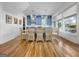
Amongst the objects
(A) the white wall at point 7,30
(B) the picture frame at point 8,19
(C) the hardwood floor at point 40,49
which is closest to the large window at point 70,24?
(C) the hardwood floor at point 40,49

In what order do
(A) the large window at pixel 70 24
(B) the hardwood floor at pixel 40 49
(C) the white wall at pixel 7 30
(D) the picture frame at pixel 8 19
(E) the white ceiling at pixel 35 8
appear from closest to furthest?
(B) the hardwood floor at pixel 40 49 → (E) the white ceiling at pixel 35 8 → (A) the large window at pixel 70 24 → (C) the white wall at pixel 7 30 → (D) the picture frame at pixel 8 19

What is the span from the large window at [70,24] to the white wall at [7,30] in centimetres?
141

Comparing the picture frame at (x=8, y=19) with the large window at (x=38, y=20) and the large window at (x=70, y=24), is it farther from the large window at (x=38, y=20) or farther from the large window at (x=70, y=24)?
the large window at (x=70, y=24)

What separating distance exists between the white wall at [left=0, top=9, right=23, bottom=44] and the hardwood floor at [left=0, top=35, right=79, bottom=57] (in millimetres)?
173

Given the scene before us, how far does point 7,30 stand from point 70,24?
2056 mm

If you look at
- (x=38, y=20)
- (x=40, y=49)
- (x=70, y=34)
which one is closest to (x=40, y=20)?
(x=38, y=20)

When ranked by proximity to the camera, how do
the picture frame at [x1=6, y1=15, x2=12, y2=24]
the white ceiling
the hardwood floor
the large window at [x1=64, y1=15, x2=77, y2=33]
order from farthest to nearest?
the picture frame at [x1=6, y1=15, x2=12, y2=24], the large window at [x1=64, y1=15, x2=77, y2=33], the white ceiling, the hardwood floor

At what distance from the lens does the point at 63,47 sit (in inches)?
148

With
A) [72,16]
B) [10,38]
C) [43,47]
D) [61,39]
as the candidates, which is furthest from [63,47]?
[10,38]

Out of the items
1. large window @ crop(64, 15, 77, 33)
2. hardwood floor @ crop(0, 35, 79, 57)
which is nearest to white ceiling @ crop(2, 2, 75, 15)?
large window @ crop(64, 15, 77, 33)

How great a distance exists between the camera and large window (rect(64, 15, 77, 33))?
3754mm

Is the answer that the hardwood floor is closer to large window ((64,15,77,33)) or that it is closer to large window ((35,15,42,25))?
large window ((64,15,77,33))

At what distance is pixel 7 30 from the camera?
166 inches

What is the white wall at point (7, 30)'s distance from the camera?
3.92m
